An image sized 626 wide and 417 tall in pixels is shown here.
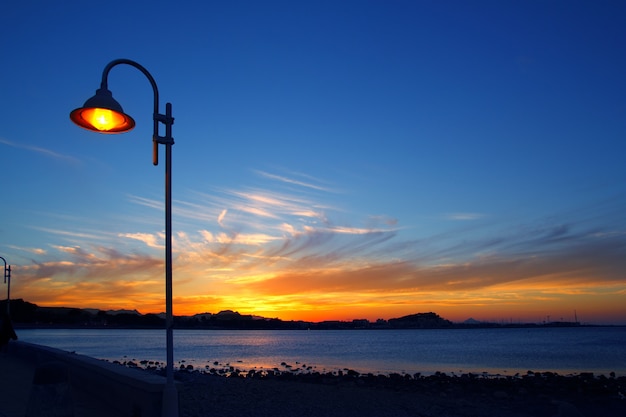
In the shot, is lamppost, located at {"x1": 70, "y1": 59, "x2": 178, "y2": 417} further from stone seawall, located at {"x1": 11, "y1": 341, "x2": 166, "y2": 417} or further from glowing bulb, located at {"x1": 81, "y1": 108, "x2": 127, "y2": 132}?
stone seawall, located at {"x1": 11, "y1": 341, "x2": 166, "y2": 417}

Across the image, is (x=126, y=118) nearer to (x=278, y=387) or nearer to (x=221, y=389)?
(x=221, y=389)

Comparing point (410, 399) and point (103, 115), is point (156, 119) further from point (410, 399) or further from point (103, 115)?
point (410, 399)

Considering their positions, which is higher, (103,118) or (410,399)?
(103,118)

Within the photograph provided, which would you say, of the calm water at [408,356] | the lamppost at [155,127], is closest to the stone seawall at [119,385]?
the lamppost at [155,127]

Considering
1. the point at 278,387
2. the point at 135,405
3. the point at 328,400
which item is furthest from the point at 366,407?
the point at 135,405

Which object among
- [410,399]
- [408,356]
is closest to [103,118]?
[410,399]

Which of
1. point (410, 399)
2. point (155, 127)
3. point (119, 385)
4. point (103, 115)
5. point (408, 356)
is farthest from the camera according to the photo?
point (408, 356)

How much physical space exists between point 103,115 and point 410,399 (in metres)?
21.3

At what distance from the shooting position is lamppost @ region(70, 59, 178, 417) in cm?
693

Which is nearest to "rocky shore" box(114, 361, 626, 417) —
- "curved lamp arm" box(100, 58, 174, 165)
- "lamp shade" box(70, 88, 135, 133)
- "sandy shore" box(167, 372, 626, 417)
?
"sandy shore" box(167, 372, 626, 417)

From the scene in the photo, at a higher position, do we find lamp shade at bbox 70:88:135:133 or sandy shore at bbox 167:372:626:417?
lamp shade at bbox 70:88:135:133

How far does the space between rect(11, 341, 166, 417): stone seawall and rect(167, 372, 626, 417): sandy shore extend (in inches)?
227

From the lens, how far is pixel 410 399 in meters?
24.4

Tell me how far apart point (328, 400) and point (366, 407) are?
7.67 feet
